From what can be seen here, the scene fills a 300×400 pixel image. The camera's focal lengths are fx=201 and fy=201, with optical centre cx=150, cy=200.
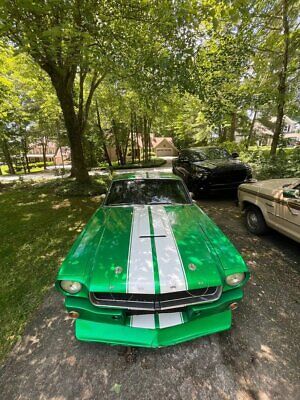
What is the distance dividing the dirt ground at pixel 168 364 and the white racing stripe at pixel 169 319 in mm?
474

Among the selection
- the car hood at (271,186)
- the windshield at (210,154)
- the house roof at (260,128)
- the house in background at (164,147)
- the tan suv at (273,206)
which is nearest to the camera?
the tan suv at (273,206)

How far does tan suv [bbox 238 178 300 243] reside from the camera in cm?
329

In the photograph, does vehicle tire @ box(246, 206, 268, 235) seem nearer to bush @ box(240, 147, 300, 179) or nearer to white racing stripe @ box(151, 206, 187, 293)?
white racing stripe @ box(151, 206, 187, 293)

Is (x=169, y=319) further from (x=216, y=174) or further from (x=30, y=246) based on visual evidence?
(x=216, y=174)

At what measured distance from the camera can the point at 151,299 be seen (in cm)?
178

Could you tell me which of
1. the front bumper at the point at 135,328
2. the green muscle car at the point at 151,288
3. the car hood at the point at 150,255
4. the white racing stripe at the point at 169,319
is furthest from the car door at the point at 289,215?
the white racing stripe at the point at 169,319

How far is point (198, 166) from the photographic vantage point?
6668mm

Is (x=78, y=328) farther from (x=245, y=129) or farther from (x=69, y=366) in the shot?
(x=245, y=129)

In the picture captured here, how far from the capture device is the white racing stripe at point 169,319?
1774 millimetres

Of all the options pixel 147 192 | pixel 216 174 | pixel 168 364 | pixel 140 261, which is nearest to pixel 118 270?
pixel 140 261

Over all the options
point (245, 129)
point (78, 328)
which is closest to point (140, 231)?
point (78, 328)

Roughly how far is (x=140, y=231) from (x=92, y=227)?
72 centimetres

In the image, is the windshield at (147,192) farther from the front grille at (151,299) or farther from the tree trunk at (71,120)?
the tree trunk at (71,120)

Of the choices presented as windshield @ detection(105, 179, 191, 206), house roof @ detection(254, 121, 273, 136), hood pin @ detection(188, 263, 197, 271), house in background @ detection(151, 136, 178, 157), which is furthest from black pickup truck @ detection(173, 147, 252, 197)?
house in background @ detection(151, 136, 178, 157)
